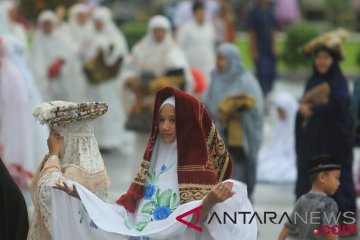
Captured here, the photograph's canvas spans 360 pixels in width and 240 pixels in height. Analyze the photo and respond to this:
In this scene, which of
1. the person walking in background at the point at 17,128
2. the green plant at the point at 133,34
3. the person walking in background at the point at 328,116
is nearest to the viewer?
the person walking in background at the point at 328,116

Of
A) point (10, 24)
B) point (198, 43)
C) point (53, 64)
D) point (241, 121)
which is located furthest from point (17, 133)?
point (10, 24)

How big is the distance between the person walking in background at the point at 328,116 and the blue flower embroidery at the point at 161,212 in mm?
3563

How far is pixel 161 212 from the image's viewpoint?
22.4 ft

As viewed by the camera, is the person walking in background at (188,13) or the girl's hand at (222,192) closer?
the girl's hand at (222,192)

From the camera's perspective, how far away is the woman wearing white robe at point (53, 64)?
16.1 m

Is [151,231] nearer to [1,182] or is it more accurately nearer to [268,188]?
[1,182]

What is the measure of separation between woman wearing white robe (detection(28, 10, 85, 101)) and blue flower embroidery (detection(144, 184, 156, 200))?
9.12m

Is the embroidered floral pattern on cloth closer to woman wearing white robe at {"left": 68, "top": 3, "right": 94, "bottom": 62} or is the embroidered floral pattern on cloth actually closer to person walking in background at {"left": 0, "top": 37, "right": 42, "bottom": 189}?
person walking in background at {"left": 0, "top": 37, "right": 42, "bottom": 189}

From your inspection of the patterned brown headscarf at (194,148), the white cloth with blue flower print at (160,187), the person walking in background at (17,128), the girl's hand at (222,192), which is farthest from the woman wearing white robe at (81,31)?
the girl's hand at (222,192)

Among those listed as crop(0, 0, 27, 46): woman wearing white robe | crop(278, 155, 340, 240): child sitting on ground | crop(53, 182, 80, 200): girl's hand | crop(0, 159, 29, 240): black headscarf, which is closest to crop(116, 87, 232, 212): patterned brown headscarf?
crop(53, 182, 80, 200): girl's hand

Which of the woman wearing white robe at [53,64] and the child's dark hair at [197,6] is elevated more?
the child's dark hair at [197,6]

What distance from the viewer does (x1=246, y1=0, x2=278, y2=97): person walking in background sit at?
19109 millimetres

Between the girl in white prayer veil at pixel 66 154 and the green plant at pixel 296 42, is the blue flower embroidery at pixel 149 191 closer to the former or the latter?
the girl in white prayer veil at pixel 66 154

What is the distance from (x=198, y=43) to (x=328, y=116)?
308 inches
